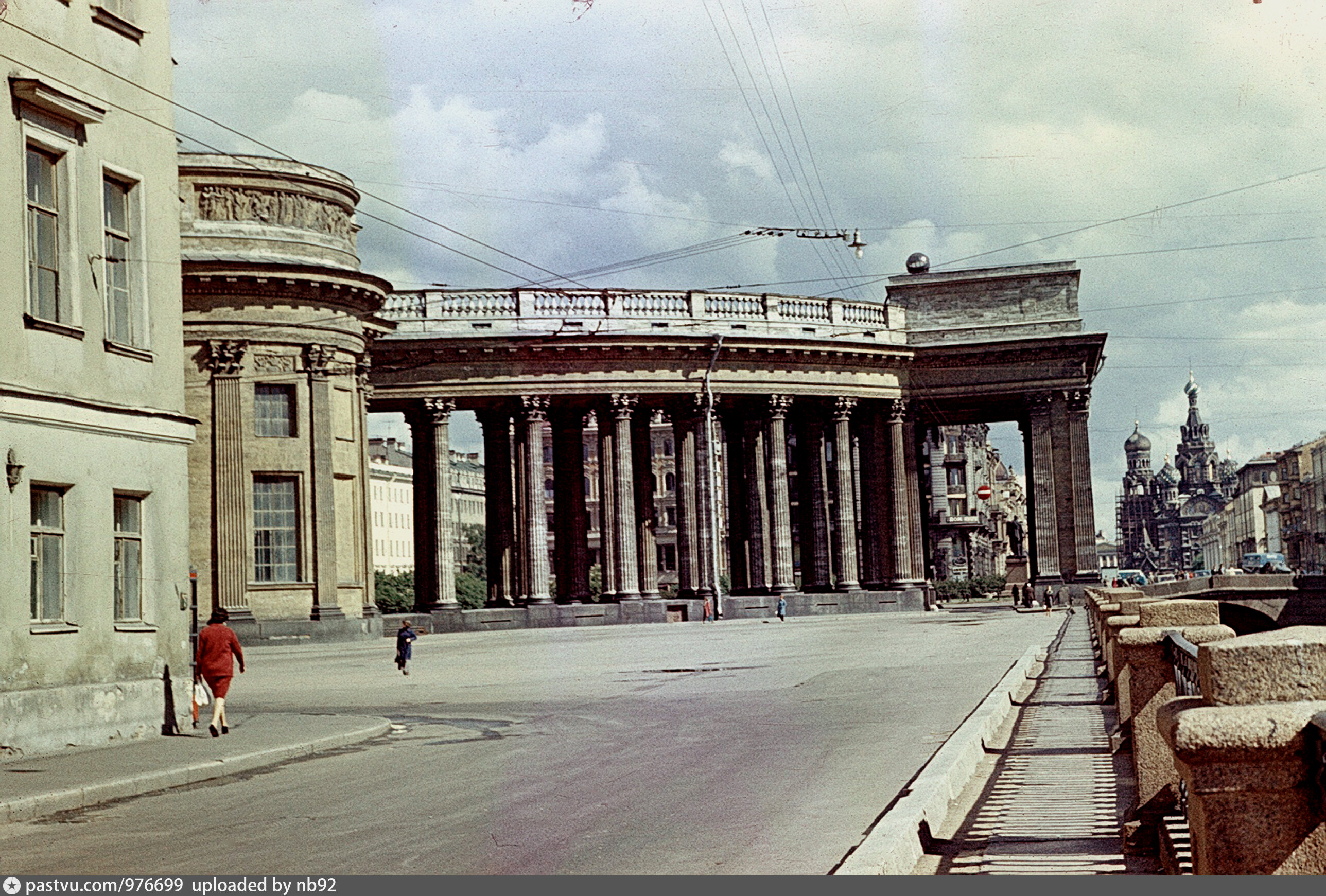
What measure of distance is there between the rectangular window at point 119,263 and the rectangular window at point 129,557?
211 cm

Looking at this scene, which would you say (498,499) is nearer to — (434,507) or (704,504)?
(434,507)

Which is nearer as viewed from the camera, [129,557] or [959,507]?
[129,557]

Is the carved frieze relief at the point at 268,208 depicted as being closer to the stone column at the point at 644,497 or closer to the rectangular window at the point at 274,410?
the rectangular window at the point at 274,410

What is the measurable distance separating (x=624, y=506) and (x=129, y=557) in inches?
1934

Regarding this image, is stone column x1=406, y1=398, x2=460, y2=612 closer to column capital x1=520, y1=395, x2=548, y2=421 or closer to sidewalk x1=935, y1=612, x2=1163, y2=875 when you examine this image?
column capital x1=520, y1=395, x2=548, y2=421

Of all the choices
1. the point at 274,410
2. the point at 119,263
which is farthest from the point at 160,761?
the point at 274,410

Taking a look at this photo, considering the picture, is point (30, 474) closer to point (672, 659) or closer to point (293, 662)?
point (672, 659)

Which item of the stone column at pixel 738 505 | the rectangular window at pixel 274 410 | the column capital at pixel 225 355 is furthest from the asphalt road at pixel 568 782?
the stone column at pixel 738 505

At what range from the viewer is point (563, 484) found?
7700cm

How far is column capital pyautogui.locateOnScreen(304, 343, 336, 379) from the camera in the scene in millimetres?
53094

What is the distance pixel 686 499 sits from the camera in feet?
235

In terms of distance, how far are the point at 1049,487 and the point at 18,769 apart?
62590 millimetres

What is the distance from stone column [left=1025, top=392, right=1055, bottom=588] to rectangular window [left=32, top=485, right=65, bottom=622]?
5882 centimetres

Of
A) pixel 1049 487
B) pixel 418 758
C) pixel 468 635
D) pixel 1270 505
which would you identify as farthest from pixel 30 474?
pixel 1270 505
